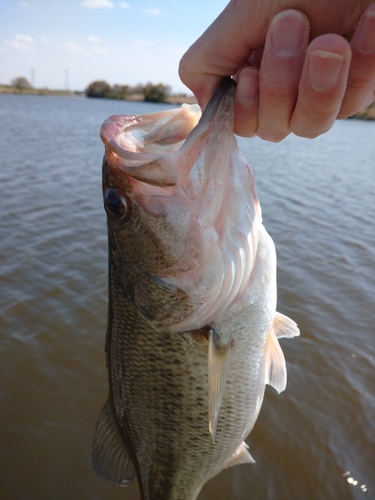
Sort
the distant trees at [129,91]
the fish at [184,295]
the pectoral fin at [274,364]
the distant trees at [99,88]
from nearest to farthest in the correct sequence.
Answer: the fish at [184,295] < the pectoral fin at [274,364] < the distant trees at [129,91] < the distant trees at [99,88]

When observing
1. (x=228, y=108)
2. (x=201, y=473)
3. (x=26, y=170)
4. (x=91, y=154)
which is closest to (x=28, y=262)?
(x=201, y=473)

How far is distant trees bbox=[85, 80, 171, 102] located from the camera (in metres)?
68.4

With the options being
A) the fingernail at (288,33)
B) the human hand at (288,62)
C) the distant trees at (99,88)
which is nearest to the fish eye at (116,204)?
the human hand at (288,62)

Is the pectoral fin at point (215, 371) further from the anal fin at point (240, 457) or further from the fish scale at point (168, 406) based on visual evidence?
the anal fin at point (240, 457)

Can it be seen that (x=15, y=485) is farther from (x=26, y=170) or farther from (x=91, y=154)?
(x=91, y=154)

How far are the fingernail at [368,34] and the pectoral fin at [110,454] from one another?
206 centimetres

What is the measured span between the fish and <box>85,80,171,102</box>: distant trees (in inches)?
2809

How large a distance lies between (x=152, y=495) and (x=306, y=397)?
2.50m

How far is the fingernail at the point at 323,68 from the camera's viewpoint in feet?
3.92

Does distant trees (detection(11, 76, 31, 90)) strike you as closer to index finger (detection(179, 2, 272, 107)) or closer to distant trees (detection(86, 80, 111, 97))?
distant trees (detection(86, 80, 111, 97))

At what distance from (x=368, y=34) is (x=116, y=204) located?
1088 mm

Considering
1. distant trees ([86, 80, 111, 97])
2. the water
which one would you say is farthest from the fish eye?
distant trees ([86, 80, 111, 97])

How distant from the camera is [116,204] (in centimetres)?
166

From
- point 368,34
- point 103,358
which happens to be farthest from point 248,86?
point 103,358
